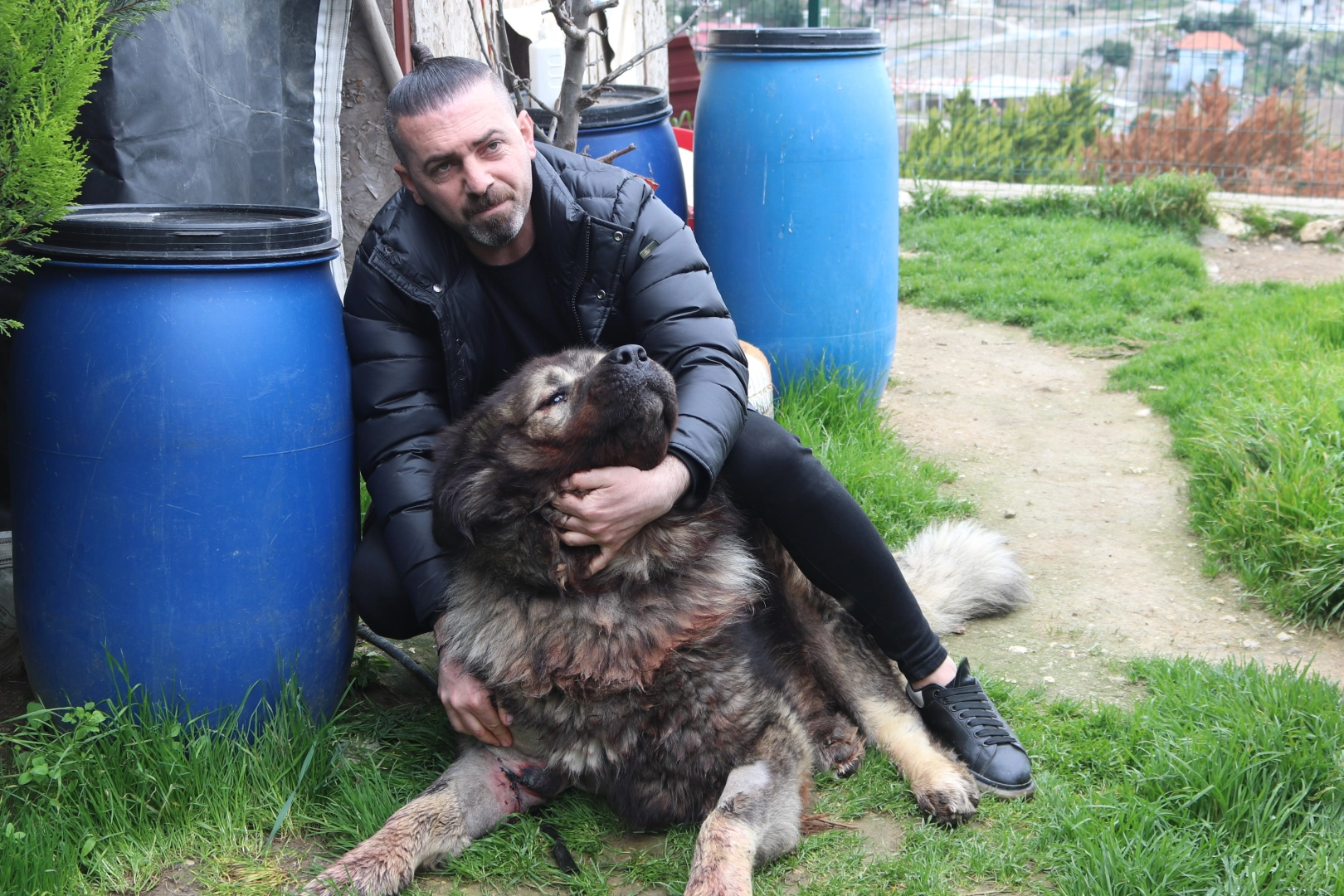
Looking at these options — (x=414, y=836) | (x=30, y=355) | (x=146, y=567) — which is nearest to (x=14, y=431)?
(x=30, y=355)

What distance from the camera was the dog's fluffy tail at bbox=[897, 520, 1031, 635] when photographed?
3.25 m

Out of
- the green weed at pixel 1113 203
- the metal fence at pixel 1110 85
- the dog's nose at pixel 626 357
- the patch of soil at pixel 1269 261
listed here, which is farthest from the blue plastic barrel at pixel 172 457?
the metal fence at pixel 1110 85

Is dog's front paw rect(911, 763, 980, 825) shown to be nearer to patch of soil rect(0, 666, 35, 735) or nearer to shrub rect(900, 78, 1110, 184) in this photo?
patch of soil rect(0, 666, 35, 735)

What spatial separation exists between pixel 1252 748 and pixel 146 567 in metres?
2.36

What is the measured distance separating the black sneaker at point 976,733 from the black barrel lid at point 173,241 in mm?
1815

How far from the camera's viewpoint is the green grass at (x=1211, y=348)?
341 centimetres

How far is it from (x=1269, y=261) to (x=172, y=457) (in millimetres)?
7238

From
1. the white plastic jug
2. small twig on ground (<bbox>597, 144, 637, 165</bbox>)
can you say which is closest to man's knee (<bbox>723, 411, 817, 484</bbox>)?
small twig on ground (<bbox>597, 144, 637, 165</bbox>)

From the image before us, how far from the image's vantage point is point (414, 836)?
2299 mm

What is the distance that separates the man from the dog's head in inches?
5.9

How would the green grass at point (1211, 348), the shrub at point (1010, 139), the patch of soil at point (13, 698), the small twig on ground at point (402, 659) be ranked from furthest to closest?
1. the shrub at point (1010, 139)
2. the green grass at point (1211, 348)
3. the small twig on ground at point (402, 659)
4. the patch of soil at point (13, 698)

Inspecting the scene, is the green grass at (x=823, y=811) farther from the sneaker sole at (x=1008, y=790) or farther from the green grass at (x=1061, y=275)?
the green grass at (x=1061, y=275)

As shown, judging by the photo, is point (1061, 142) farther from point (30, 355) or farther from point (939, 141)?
point (30, 355)

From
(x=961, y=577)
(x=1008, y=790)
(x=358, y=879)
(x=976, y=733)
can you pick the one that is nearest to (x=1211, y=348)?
(x=961, y=577)
